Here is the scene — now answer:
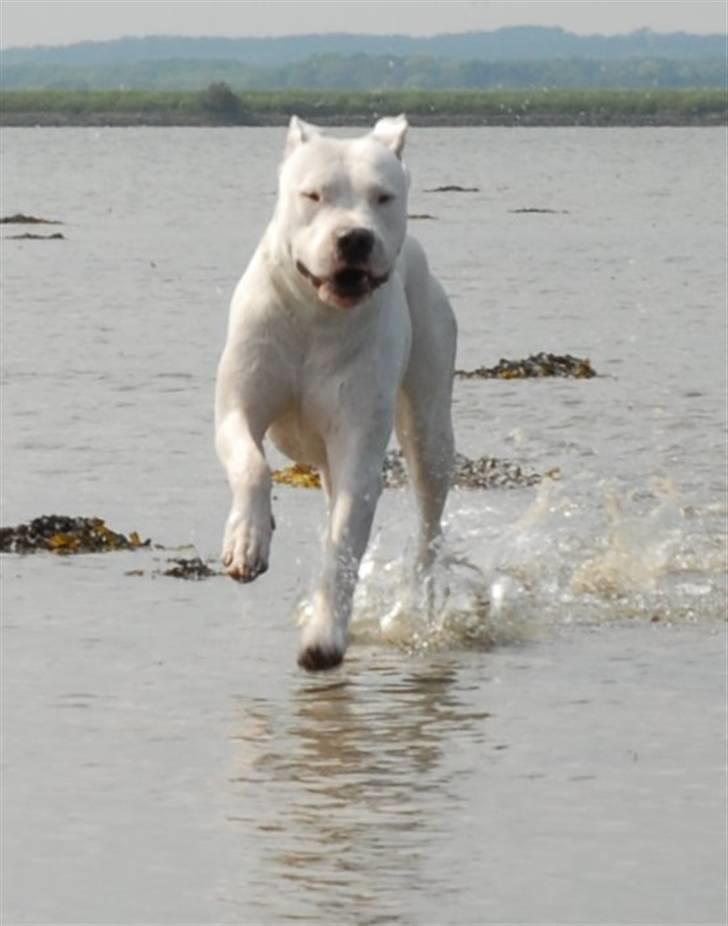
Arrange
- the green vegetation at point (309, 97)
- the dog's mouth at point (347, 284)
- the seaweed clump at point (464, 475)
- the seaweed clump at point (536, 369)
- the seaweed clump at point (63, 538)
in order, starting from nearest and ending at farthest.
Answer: the dog's mouth at point (347, 284)
the seaweed clump at point (63, 538)
the seaweed clump at point (464, 475)
the seaweed clump at point (536, 369)
the green vegetation at point (309, 97)

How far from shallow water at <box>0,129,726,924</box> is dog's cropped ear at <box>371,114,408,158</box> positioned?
5.24 ft

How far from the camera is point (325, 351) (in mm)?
9094

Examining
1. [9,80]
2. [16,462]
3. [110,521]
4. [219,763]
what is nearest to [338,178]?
Result: [219,763]

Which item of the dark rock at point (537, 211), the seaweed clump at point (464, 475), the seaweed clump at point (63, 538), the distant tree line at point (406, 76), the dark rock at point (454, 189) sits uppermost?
the seaweed clump at point (63, 538)

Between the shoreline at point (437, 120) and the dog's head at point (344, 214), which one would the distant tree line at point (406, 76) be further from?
the dog's head at point (344, 214)

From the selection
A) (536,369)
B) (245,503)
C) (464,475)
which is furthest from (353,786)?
(536,369)

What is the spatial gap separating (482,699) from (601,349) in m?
13.1

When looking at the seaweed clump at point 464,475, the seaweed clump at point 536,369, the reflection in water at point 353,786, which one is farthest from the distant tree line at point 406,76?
the reflection in water at point 353,786

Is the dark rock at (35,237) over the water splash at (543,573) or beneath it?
beneath

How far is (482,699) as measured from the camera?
9.50 m

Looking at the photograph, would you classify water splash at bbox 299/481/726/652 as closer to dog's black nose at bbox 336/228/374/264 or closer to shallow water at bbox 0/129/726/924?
shallow water at bbox 0/129/726/924

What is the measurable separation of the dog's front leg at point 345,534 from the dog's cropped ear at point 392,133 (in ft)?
2.71

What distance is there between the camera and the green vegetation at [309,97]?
4281 inches

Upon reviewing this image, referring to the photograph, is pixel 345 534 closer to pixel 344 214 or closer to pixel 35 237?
pixel 344 214
